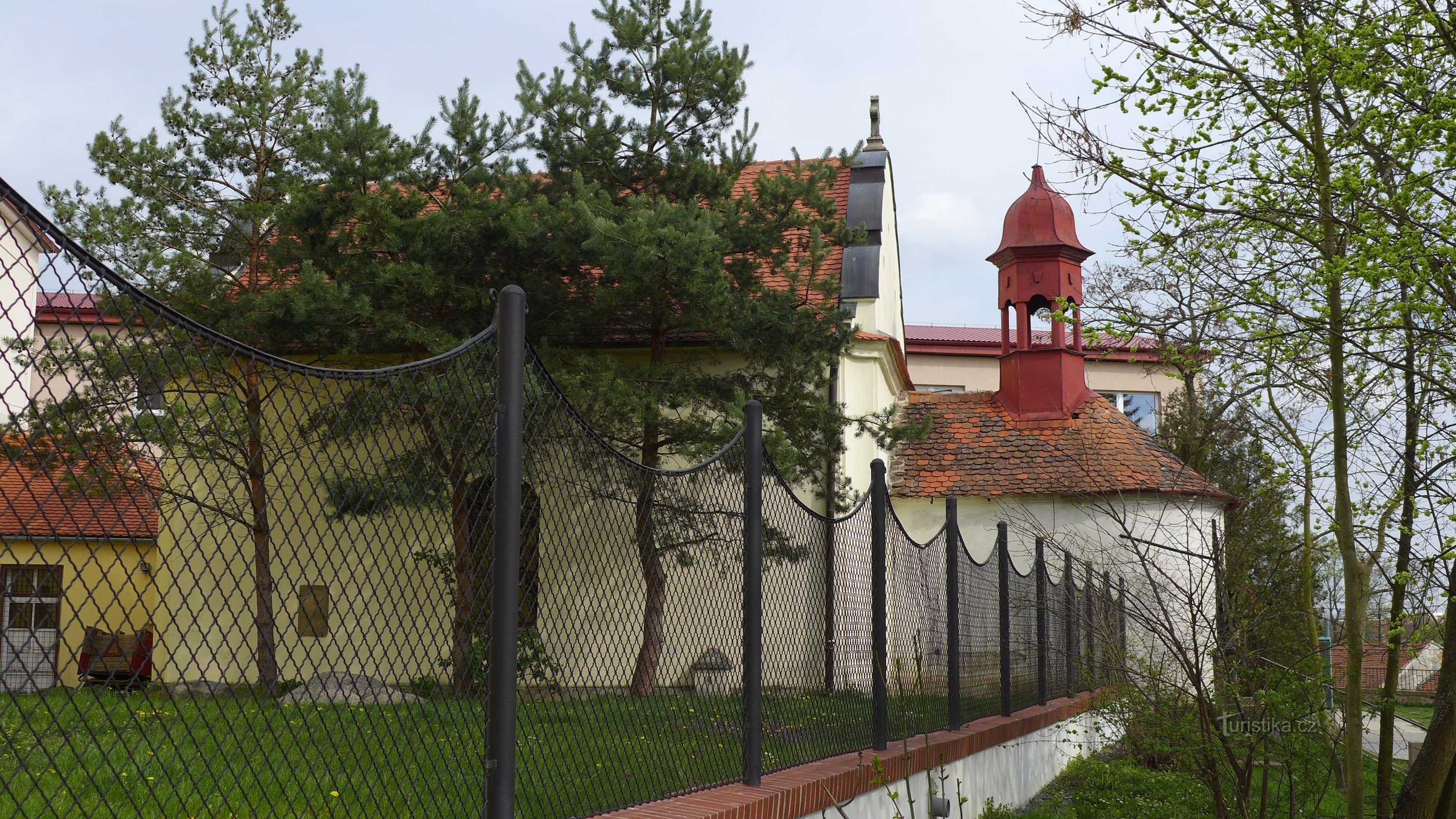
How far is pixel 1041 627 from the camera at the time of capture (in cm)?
1209

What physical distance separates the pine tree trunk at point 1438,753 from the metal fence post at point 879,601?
3.59 metres

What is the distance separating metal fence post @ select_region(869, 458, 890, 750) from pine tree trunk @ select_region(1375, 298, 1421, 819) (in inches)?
105

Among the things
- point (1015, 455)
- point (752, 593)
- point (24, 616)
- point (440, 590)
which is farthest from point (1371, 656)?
point (1015, 455)

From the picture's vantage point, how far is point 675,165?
15.8m

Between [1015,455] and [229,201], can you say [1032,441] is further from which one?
[229,201]

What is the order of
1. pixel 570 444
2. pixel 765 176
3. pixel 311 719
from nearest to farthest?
pixel 570 444
pixel 311 719
pixel 765 176

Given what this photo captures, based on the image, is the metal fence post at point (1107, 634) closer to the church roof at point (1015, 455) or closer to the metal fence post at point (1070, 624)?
the metal fence post at point (1070, 624)

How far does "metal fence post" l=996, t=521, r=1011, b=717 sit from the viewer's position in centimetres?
1002

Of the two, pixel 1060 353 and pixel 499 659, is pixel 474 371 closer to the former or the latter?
pixel 499 659

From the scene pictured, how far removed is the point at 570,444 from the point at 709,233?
373 inches

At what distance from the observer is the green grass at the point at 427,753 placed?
2959mm

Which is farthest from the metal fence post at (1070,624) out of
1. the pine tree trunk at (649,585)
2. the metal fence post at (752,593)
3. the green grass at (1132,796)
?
the pine tree trunk at (649,585)

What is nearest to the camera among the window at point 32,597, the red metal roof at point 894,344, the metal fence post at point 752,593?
the window at point 32,597

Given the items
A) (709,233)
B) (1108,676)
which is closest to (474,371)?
(1108,676)
